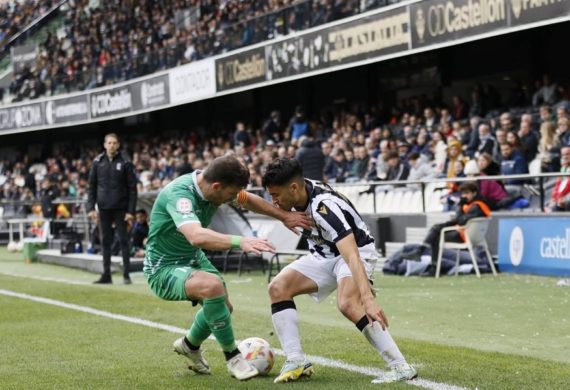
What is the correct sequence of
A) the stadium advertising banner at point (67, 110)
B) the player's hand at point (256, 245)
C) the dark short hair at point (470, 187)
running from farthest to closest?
the stadium advertising banner at point (67, 110) → the dark short hair at point (470, 187) → the player's hand at point (256, 245)

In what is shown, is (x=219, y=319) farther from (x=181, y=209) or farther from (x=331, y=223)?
(x=331, y=223)

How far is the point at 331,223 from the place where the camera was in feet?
23.1

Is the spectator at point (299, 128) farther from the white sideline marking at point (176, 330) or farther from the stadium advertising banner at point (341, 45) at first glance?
the white sideline marking at point (176, 330)

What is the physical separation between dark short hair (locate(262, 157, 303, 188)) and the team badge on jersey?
0.50 meters

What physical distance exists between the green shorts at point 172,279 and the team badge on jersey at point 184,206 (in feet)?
1.69

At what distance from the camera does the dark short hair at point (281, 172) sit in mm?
7148

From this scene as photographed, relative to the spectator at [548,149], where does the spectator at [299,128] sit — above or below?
above

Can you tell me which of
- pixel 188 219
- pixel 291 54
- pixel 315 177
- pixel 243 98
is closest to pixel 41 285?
pixel 315 177

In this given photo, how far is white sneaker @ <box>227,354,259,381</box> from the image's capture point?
24.3ft

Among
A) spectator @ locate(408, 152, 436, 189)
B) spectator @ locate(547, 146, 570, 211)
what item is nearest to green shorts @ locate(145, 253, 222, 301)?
spectator @ locate(547, 146, 570, 211)

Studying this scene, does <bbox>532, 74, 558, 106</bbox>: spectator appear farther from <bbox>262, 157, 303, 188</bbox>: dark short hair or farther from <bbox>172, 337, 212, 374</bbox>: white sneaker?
<bbox>262, 157, 303, 188</bbox>: dark short hair

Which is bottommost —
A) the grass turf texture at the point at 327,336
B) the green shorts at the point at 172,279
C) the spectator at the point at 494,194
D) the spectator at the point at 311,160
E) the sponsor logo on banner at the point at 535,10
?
the grass turf texture at the point at 327,336

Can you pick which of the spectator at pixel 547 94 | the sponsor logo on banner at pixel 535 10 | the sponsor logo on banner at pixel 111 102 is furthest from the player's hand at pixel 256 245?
the sponsor logo on banner at pixel 111 102

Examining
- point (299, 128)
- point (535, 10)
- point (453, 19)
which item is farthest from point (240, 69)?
point (535, 10)
